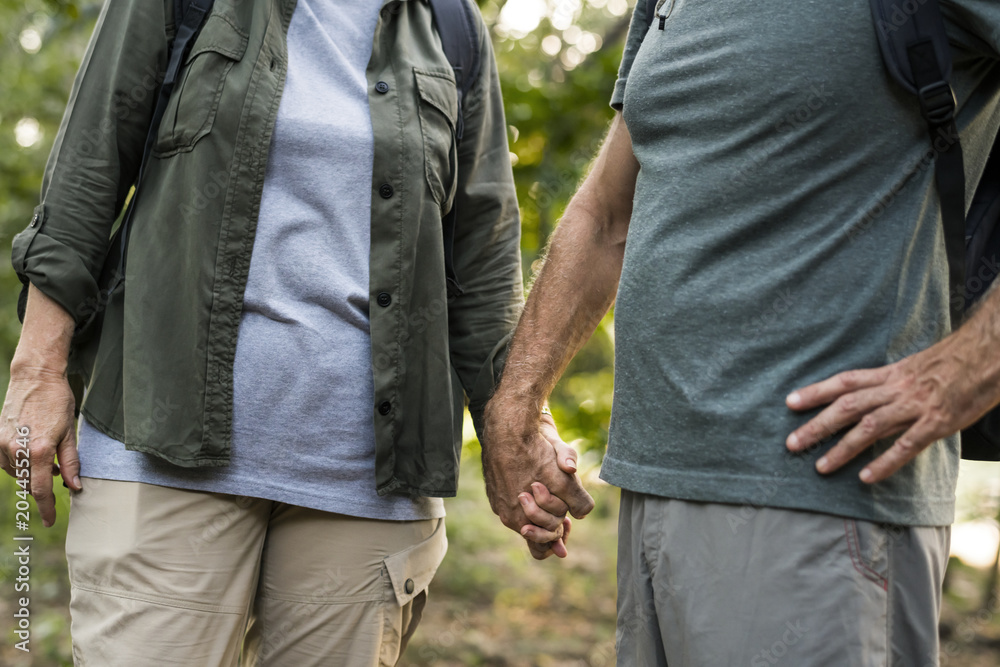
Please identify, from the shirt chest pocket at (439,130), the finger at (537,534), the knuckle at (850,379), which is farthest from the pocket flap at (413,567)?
the knuckle at (850,379)


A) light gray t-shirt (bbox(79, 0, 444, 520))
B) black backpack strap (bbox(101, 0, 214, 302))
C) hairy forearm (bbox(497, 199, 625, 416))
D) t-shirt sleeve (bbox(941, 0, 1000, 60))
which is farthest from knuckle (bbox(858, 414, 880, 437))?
black backpack strap (bbox(101, 0, 214, 302))

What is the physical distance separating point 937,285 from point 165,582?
153 centimetres

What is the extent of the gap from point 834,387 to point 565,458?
0.86 m

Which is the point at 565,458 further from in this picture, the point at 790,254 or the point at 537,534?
the point at 790,254

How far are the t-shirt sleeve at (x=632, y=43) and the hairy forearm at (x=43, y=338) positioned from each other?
49.6 inches

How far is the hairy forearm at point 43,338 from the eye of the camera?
1.75m

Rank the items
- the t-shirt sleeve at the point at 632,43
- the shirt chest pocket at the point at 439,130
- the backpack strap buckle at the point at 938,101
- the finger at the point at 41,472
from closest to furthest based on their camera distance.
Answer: the backpack strap buckle at the point at 938,101 < the finger at the point at 41,472 < the t-shirt sleeve at the point at 632,43 < the shirt chest pocket at the point at 439,130

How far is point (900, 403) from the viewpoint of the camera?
4.18 feet

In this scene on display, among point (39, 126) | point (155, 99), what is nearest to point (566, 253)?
point (155, 99)

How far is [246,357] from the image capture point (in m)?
1.80

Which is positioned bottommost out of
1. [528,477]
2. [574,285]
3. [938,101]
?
[528,477]

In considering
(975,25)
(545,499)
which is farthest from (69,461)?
(975,25)

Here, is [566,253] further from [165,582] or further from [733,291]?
[165,582]

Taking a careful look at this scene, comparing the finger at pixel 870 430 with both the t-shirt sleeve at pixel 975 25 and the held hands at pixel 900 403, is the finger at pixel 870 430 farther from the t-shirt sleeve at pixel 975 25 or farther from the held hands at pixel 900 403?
the t-shirt sleeve at pixel 975 25
